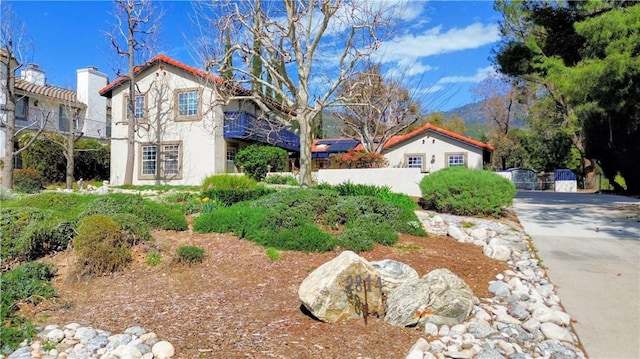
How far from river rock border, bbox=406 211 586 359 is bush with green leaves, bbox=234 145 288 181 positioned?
1410 centimetres

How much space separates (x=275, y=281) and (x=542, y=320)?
264 centimetres

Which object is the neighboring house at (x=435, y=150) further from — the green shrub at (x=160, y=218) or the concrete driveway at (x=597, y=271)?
the green shrub at (x=160, y=218)

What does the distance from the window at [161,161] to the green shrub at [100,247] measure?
14.7 meters

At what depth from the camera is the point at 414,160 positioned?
25.8m

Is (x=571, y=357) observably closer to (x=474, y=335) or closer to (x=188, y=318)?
(x=474, y=335)

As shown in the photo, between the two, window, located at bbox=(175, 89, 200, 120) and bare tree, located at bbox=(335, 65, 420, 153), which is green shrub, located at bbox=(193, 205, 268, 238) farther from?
bare tree, located at bbox=(335, 65, 420, 153)

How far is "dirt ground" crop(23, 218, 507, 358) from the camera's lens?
10.4ft

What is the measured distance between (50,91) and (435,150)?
24.1 metres

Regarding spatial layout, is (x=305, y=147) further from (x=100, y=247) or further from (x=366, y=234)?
(x=100, y=247)

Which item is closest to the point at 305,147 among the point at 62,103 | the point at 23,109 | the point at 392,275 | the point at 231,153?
the point at 231,153

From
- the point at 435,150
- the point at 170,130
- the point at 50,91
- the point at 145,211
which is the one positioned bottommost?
the point at 145,211

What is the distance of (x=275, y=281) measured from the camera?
456 centimetres

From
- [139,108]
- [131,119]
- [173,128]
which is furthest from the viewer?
[139,108]

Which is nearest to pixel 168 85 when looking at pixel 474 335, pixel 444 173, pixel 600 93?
pixel 444 173
